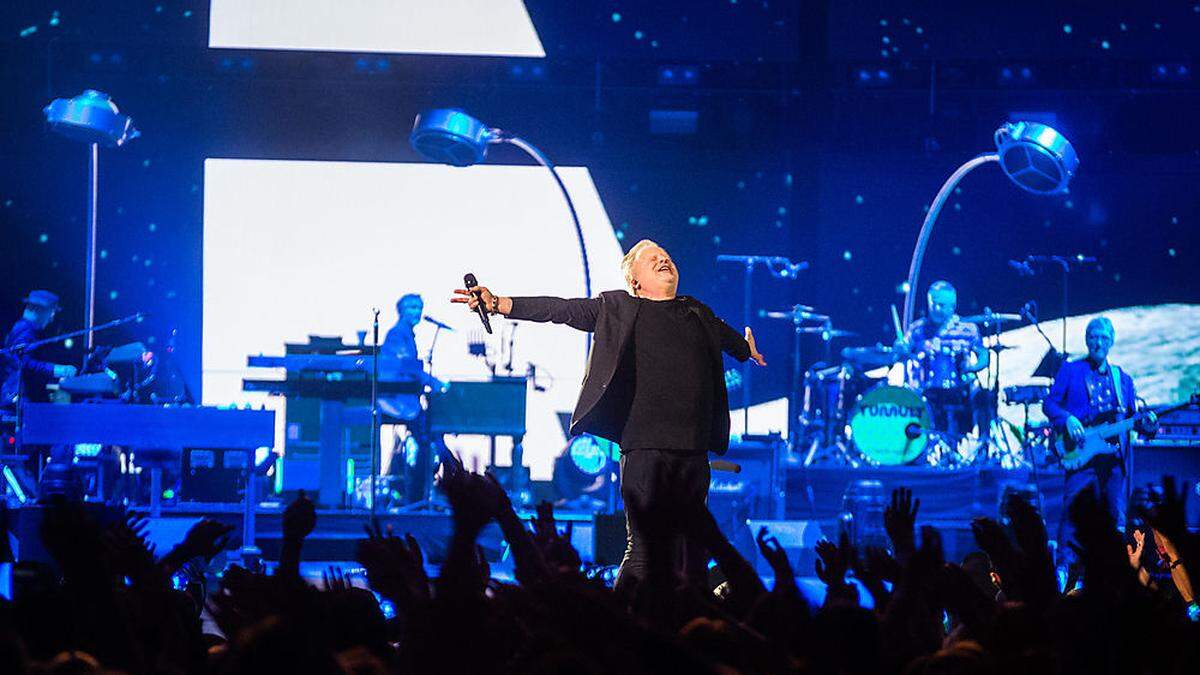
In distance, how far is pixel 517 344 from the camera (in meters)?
12.1

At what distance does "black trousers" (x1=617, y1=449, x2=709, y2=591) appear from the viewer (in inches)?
67.8

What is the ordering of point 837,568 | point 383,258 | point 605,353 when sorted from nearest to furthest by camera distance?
point 837,568 → point 605,353 → point 383,258

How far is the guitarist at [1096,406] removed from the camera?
852 centimetres

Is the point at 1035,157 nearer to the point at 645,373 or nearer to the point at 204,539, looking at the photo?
the point at 645,373

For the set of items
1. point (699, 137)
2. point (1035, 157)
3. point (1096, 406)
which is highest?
point (699, 137)

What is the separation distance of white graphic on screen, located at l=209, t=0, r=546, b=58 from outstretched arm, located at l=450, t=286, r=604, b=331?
805 cm

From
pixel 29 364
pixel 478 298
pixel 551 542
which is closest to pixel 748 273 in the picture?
pixel 29 364

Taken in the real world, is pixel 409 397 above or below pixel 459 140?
below

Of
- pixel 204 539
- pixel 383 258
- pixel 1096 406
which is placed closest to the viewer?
pixel 204 539

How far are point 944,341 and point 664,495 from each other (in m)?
9.54

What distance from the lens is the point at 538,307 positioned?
478 centimetres

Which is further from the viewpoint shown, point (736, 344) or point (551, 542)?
point (736, 344)

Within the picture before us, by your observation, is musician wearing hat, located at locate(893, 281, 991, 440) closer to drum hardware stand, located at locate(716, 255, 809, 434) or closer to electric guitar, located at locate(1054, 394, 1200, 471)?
drum hardware stand, located at locate(716, 255, 809, 434)

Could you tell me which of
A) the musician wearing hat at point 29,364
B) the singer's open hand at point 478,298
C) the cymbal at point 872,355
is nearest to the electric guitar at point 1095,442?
the cymbal at point 872,355
